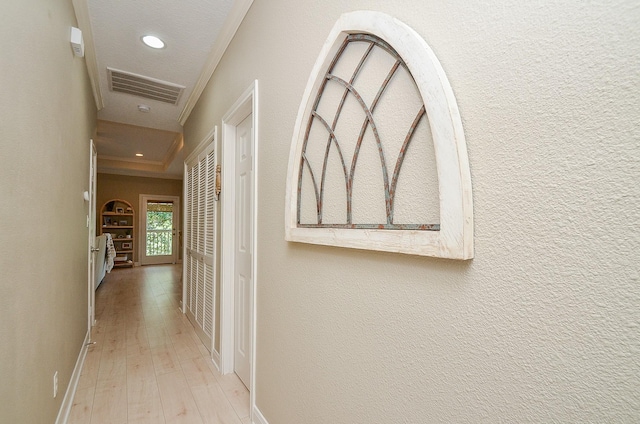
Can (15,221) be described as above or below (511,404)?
above

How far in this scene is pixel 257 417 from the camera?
1.69m

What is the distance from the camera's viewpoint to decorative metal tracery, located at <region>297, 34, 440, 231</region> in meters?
0.79

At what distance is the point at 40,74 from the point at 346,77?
4.45 ft

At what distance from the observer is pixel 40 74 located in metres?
1.29

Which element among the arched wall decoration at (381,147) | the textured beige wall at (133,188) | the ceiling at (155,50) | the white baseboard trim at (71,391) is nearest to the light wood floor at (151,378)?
the white baseboard trim at (71,391)

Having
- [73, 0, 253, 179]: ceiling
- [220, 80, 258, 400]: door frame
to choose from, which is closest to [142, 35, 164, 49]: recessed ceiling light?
[73, 0, 253, 179]: ceiling

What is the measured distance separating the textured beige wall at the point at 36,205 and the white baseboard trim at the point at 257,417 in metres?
0.98

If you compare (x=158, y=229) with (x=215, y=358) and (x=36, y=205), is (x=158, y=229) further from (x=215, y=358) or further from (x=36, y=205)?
(x=36, y=205)

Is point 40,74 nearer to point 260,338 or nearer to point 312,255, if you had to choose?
point 312,255

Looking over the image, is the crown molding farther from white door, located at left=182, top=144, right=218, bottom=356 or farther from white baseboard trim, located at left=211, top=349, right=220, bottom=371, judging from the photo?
white baseboard trim, located at left=211, top=349, right=220, bottom=371

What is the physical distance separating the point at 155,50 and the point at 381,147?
258 cm

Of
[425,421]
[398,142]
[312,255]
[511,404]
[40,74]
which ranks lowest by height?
[425,421]

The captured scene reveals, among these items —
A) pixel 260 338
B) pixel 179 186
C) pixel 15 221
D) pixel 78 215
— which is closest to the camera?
pixel 15 221

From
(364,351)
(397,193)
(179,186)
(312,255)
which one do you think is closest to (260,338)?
(312,255)
